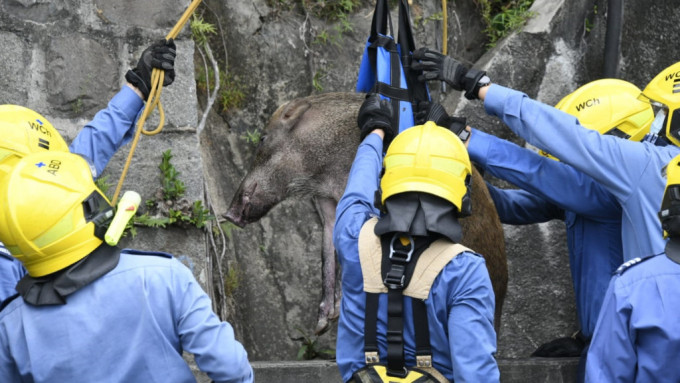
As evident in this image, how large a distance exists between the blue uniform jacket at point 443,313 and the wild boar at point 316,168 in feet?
4.40

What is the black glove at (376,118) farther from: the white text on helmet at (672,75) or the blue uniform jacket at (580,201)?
the white text on helmet at (672,75)

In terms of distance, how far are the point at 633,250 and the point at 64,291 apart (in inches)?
99.9

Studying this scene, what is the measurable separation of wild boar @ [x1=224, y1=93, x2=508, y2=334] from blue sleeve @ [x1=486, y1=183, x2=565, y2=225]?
0.17m

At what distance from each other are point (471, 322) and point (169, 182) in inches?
106

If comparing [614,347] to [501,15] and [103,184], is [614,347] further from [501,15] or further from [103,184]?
[501,15]

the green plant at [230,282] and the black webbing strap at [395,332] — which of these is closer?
the black webbing strap at [395,332]

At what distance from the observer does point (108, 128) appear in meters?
4.48

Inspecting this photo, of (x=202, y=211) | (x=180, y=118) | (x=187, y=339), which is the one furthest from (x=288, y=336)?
(x=187, y=339)

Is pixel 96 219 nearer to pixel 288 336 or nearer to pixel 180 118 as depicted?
pixel 180 118

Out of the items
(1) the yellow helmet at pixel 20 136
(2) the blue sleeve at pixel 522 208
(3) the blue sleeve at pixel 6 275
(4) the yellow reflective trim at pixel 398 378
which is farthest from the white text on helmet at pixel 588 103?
(3) the blue sleeve at pixel 6 275

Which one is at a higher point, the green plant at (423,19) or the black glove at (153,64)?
the green plant at (423,19)

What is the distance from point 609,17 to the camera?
20.5 feet

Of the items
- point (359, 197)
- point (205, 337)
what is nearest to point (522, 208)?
point (359, 197)

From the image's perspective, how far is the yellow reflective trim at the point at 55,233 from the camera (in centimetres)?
299
